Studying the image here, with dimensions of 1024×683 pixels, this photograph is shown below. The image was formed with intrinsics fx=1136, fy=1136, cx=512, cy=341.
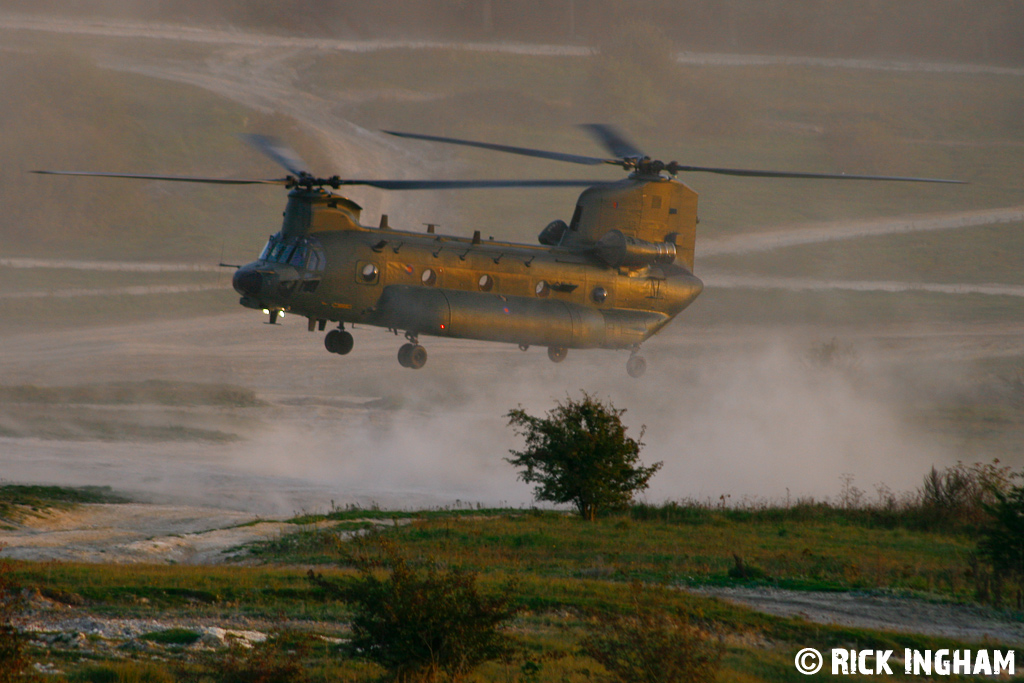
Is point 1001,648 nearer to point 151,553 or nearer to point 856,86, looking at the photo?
point 151,553

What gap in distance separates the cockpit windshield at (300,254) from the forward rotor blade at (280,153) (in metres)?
1.77

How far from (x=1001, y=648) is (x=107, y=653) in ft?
53.2

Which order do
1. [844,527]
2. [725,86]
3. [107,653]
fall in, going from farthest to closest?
[725,86], [844,527], [107,653]

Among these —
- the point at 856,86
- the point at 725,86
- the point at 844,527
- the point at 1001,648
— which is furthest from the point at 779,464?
the point at 856,86

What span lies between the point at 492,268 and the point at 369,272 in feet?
10.8

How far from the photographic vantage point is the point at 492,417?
80.9 m

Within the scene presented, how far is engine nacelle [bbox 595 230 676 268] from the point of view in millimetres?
30922

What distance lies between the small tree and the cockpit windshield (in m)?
17.4

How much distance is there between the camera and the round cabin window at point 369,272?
26938mm

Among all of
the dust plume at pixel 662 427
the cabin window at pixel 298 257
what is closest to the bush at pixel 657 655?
the cabin window at pixel 298 257

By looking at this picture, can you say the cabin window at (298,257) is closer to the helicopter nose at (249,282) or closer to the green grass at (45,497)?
the helicopter nose at (249,282)

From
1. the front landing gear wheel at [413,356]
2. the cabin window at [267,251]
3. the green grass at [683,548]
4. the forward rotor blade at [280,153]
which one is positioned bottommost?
the green grass at [683,548]

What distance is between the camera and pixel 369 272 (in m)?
27.0

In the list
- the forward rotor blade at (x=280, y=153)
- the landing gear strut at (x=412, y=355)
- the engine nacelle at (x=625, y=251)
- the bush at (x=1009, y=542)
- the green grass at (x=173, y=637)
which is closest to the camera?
the green grass at (x=173, y=637)
